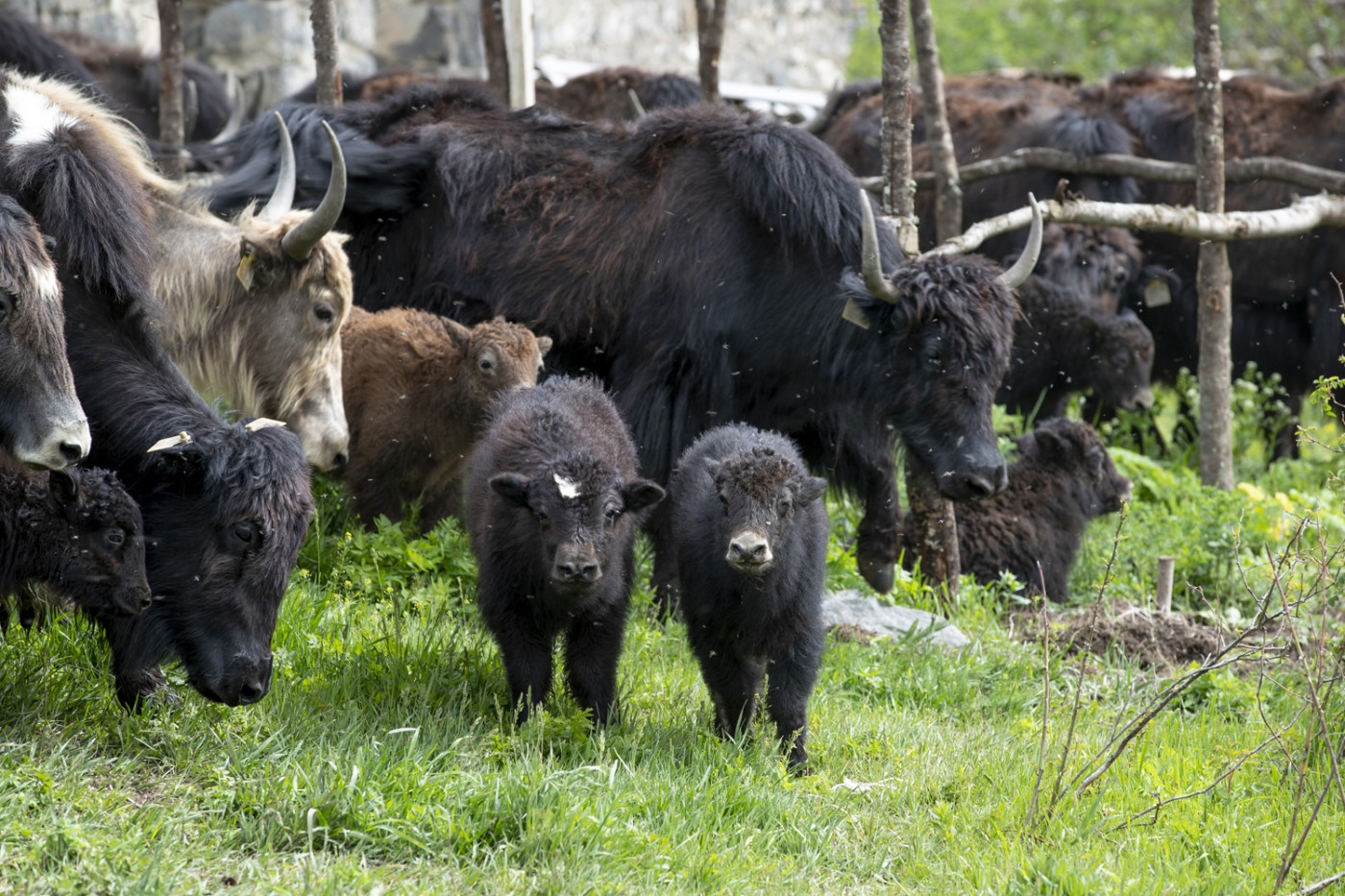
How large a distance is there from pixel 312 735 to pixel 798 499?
1.84m

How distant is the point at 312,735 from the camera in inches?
195

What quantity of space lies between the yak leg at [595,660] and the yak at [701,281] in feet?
4.88

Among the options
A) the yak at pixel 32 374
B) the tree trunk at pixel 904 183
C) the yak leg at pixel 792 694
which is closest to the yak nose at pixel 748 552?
the yak leg at pixel 792 694

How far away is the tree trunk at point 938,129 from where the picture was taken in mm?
8859

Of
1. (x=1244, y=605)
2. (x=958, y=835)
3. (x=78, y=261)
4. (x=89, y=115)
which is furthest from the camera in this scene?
(x=1244, y=605)

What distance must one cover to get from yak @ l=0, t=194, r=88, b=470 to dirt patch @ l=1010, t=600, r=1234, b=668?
14.9 ft

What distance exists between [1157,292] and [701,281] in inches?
196

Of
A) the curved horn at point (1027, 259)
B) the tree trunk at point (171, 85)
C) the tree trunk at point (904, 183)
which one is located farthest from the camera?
the tree trunk at point (171, 85)

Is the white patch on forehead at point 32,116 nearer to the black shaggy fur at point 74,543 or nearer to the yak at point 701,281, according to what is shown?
the black shaggy fur at point 74,543

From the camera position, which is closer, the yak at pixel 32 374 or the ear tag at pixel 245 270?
the yak at pixel 32 374

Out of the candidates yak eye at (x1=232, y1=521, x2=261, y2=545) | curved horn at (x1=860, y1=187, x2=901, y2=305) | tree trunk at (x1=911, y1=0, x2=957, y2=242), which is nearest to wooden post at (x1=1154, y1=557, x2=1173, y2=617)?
curved horn at (x1=860, y1=187, x2=901, y2=305)

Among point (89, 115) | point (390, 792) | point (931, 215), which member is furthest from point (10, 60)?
point (390, 792)

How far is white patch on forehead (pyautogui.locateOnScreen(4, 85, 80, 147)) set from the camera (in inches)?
213

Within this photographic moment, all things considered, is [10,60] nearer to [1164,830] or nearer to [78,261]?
[78,261]
